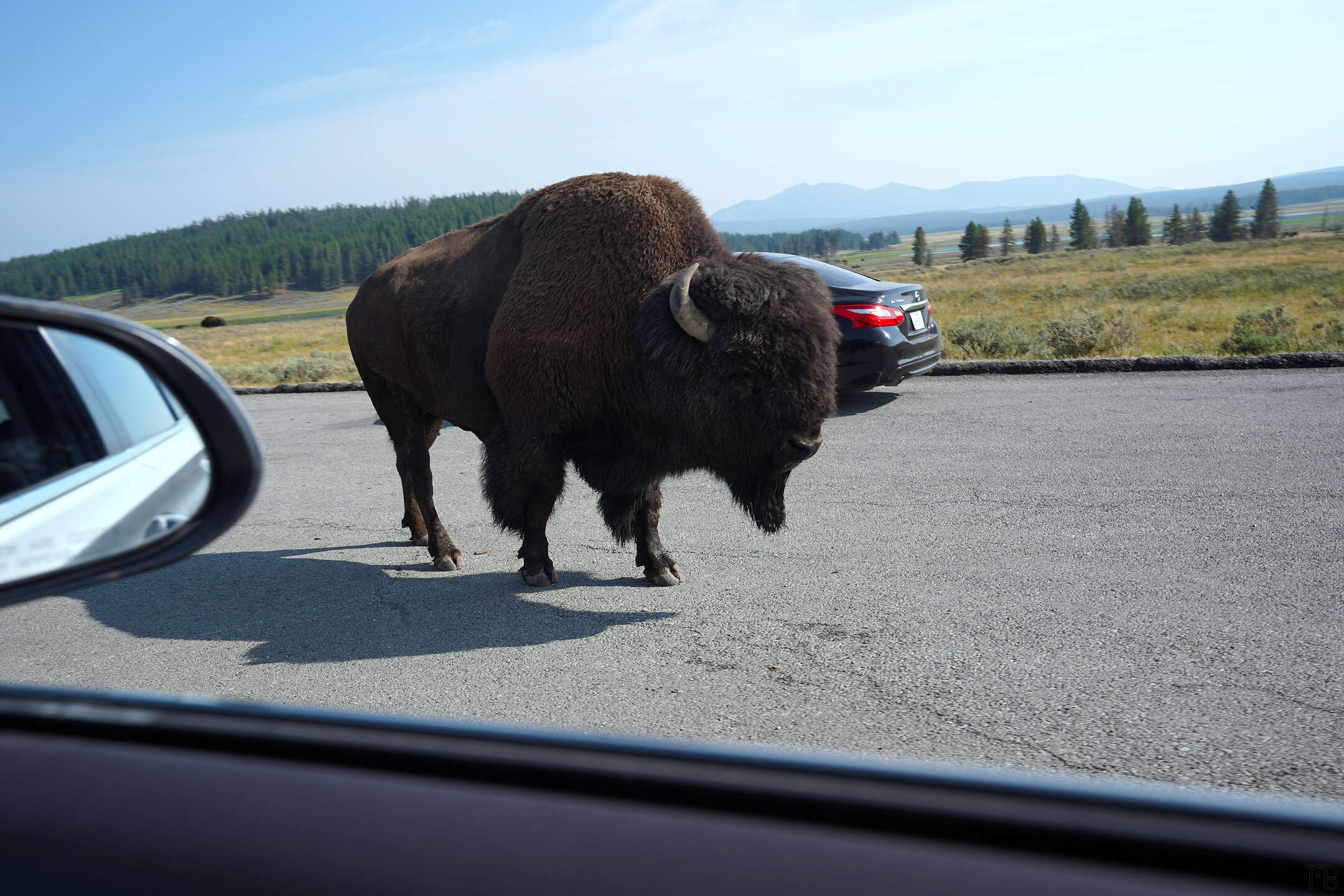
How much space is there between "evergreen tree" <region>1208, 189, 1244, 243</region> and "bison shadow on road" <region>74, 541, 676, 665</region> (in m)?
97.7

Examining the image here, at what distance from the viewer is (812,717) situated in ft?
11.5

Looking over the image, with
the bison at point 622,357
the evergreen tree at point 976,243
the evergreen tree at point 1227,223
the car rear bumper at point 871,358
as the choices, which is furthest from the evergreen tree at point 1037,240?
the bison at point 622,357

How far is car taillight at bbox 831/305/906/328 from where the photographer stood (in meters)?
10.8

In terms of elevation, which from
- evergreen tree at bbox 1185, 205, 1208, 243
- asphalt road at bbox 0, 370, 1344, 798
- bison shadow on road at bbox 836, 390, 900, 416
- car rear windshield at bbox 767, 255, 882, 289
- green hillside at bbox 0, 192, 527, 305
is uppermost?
green hillside at bbox 0, 192, 527, 305

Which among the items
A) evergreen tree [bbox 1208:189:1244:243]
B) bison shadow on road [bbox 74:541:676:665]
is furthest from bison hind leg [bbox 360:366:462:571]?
evergreen tree [bbox 1208:189:1244:243]

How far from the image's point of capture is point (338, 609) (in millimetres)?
5191

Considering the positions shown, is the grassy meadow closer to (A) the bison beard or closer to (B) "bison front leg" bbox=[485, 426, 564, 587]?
(B) "bison front leg" bbox=[485, 426, 564, 587]

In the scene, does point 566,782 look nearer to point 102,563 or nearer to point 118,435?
point 102,563

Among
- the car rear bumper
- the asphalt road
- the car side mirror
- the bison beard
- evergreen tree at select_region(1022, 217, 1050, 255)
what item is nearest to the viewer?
the car side mirror

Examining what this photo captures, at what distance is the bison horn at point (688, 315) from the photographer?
4688 mm

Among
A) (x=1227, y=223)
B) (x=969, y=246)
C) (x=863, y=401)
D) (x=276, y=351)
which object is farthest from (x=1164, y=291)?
(x=969, y=246)

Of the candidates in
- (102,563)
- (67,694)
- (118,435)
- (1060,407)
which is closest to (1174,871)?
(67,694)

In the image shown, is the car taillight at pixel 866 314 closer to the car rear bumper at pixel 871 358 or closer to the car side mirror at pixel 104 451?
the car rear bumper at pixel 871 358

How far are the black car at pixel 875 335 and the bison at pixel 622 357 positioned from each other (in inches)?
219
